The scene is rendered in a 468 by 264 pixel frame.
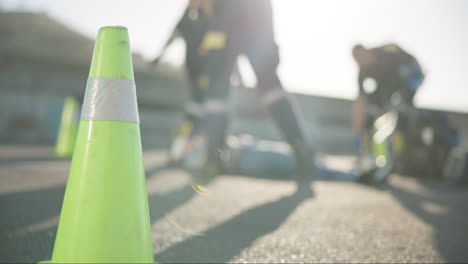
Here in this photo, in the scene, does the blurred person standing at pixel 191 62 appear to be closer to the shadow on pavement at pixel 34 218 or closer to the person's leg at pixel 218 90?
the person's leg at pixel 218 90

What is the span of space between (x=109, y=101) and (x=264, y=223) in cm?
141

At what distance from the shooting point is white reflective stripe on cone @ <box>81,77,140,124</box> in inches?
42.9

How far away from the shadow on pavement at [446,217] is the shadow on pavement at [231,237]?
0.89m

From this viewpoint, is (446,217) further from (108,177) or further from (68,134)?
(68,134)

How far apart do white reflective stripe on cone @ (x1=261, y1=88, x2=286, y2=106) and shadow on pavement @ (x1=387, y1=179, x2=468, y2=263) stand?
162 centimetres

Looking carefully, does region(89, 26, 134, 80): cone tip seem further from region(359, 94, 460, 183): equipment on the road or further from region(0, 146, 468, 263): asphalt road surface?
region(359, 94, 460, 183): equipment on the road

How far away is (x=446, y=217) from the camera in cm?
288

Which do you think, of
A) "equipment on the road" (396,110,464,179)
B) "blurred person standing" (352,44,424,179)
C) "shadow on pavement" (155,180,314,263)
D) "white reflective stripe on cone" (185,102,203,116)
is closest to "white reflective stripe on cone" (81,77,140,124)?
"shadow on pavement" (155,180,314,263)

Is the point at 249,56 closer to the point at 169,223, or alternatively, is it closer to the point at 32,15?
the point at 169,223

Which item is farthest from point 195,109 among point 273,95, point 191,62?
point 273,95

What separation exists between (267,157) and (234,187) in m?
1.82

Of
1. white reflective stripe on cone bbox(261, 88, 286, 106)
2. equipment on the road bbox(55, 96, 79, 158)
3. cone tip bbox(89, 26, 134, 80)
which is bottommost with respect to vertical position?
equipment on the road bbox(55, 96, 79, 158)

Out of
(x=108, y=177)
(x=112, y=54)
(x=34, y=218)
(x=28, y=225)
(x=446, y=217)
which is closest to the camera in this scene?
(x=108, y=177)

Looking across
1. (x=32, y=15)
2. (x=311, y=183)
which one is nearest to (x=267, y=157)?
(x=311, y=183)
